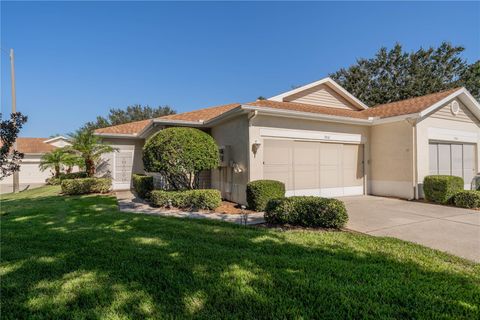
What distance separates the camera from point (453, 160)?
41.4ft

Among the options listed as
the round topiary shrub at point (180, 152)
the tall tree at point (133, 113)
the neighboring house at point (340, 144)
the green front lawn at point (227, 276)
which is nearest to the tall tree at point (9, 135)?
the green front lawn at point (227, 276)

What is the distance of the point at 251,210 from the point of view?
28.9ft

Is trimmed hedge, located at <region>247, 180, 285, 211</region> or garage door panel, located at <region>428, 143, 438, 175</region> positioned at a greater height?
garage door panel, located at <region>428, 143, 438, 175</region>

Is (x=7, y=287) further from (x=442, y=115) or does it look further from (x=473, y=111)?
(x=473, y=111)

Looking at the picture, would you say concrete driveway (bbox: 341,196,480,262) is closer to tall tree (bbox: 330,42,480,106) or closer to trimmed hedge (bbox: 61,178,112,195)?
trimmed hedge (bbox: 61,178,112,195)

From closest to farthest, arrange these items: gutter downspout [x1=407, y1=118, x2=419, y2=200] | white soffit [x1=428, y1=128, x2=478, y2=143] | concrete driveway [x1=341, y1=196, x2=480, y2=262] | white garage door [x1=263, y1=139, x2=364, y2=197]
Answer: concrete driveway [x1=341, y1=196, x2=480, y2=262] < white garage door [x1=263, y1=139, x2=364, y2=197] < gutter downspout [x1=407, y1=118, x2=419, y2=200] < white soffit [x1=428, y1=128, x2=478, y2=143]

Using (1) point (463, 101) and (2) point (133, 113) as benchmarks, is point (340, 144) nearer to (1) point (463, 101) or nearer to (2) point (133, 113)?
(1) point (463, 101)

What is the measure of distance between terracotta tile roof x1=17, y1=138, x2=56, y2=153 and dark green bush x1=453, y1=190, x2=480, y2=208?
35265 millimetres

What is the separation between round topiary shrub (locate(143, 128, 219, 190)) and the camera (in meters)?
8.98

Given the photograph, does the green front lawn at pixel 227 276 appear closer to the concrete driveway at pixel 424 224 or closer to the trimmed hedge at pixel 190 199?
the concrete driveway at pixel 424 224

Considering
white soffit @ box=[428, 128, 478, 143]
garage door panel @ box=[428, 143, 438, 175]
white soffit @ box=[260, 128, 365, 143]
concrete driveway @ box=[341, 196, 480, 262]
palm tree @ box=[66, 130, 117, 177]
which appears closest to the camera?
concrete driveway @ box=[341, 196, 480, 262]

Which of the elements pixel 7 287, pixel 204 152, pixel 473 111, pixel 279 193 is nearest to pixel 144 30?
pixel 204 152

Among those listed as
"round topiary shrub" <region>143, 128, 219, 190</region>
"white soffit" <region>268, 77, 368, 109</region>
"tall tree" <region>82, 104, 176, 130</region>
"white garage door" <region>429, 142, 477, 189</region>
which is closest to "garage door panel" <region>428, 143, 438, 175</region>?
"white garage door" <region>429, 142, 477, 189</region>

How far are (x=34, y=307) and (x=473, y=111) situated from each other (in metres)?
18.3
